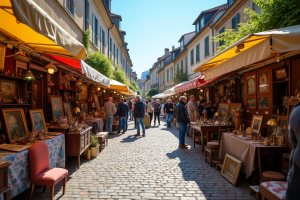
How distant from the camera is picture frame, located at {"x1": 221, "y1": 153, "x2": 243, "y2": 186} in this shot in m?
3.99

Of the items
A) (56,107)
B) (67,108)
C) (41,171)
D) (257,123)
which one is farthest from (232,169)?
(67,108)

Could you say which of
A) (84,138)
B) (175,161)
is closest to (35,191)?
(84,138)

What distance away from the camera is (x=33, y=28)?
97.2 inches

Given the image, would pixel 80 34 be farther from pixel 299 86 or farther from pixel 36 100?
pixel 299 86

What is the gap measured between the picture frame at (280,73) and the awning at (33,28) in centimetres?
496

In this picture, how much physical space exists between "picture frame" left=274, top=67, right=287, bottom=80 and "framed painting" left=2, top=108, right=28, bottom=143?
255 inches

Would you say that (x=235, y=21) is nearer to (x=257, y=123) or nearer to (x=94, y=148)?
(x=257, y=123)

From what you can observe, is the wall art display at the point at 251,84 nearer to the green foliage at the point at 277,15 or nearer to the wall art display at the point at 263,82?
the wall art display at the point at 263,82

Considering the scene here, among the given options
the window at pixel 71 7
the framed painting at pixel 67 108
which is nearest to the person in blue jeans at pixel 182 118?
the framed painting at pixel 67 108

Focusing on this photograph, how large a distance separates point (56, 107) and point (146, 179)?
13.2 ft

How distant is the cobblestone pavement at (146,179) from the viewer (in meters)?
3.62

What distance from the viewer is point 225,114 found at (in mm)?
7746

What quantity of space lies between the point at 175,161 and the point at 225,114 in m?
3.32

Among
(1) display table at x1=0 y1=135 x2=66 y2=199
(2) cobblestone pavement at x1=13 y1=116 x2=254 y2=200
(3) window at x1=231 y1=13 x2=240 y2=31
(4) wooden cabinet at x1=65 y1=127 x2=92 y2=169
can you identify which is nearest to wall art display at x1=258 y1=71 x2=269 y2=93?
(2) cobblestone pavement at x1=13 y1=116 x2=254 y2=200
